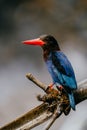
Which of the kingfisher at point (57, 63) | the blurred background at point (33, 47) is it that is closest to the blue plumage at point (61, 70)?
the kingfisher at point (57, 63)

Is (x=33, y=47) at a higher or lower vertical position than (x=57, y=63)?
lower

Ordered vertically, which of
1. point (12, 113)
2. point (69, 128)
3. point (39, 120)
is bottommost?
point (69, 128)

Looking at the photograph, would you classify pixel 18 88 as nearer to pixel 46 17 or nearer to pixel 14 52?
pixel 14 52

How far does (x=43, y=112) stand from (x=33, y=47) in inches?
72.9

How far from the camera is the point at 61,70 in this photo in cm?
94

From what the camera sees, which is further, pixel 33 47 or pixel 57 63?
pixel 33 47

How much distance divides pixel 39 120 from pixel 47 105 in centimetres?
3

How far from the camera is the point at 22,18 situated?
2.98 meters

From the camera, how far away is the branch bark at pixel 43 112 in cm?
83

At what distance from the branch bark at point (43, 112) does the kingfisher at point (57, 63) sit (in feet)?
0.07

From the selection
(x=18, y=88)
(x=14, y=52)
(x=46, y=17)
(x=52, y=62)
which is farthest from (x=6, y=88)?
(x=52, y=62)

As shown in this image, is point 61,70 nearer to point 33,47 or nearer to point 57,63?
point 57,63

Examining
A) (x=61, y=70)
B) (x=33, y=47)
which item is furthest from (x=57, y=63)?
(x=33, y=47)

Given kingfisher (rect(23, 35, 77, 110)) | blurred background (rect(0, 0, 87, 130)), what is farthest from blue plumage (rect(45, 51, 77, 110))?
blurred background (rect(0, 0, 87, 130))
